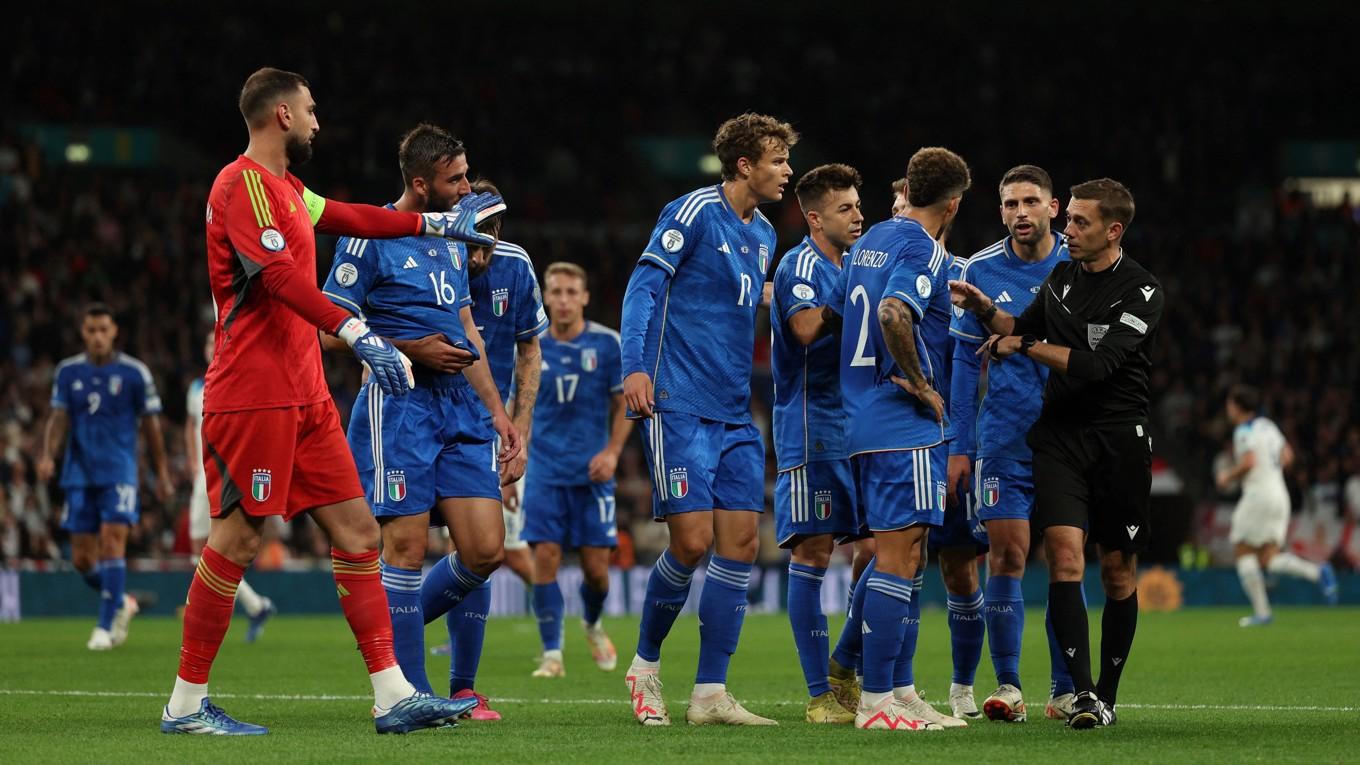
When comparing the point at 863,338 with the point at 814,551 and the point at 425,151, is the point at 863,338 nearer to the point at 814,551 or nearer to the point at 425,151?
the point at 814,551

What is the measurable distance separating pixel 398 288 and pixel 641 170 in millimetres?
25622

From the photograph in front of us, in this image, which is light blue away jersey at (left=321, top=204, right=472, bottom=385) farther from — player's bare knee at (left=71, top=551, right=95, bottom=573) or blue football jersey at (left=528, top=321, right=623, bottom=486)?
player's bare knee at (left=71, top=551, right=95, bottom=573)

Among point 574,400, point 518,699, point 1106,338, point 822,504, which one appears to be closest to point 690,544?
point 822,504

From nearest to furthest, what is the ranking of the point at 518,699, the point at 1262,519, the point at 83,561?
the point at 518,699 < the point at 83,561 < the point at 1262,519

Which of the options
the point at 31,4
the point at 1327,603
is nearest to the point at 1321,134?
the point at 1327,603

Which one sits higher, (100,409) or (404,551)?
(100,409)

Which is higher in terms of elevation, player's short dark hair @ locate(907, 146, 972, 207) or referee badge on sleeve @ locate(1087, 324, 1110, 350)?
player's short dark hair @ locate(907, 146, 972, 207)

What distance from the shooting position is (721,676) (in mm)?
7695

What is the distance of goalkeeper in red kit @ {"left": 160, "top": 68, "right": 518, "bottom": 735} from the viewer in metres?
6.82

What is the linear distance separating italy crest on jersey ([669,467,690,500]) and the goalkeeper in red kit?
1.34m

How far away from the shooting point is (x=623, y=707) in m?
8.93

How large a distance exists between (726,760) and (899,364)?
2.07 metres

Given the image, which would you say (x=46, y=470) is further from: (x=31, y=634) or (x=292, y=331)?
(x=292, y=331)

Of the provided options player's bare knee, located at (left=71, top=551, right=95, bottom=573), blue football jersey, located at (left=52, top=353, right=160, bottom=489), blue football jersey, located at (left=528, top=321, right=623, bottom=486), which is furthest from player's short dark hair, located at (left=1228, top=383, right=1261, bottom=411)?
player's bare knee, located at (left=71, top=551, right=95, bottom=573)
